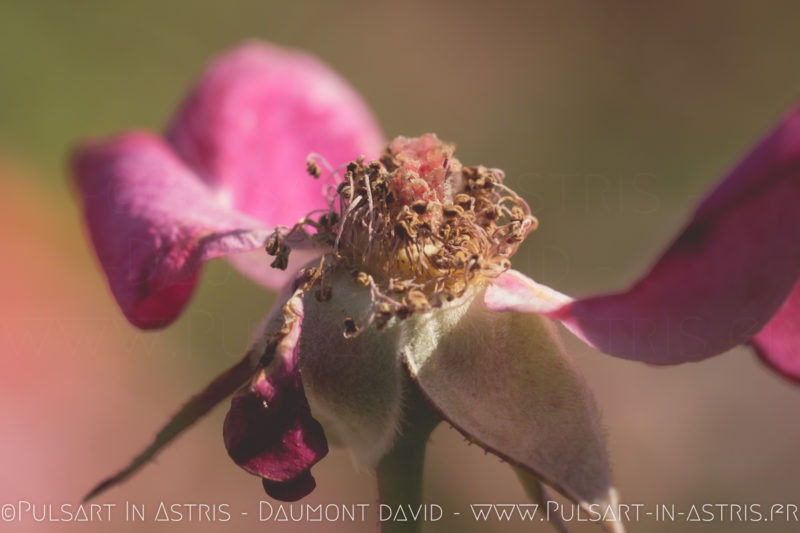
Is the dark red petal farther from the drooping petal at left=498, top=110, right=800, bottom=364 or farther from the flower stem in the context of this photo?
the drooping petal at left=498, top=110, right=800, bottom=364

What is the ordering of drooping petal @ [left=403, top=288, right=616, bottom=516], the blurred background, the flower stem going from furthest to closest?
the blurred background → the flower stem → drooping petal @ [left=403, top=288, right=616, bottom=516]

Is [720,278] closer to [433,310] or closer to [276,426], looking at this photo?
[433,310]

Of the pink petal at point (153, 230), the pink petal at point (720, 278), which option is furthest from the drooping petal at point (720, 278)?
the pink petal at point (153, 230)

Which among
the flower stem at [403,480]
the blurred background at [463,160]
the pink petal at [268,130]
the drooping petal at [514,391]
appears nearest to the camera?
the drooping petal at [514,391]

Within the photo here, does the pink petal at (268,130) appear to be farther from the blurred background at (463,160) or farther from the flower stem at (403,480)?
the blurred background at (463,160)

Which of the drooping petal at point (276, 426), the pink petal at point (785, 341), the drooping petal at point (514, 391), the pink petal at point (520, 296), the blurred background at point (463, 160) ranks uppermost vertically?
the pink petal at point (785, 341)

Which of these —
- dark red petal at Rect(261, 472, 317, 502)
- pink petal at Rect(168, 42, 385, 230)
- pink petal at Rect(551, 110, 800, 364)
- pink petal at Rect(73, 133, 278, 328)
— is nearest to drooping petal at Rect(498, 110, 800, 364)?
pink petal at Rect(551, 110, 800, 364)

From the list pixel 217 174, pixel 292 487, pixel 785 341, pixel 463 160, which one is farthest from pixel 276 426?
pixel 463 160
